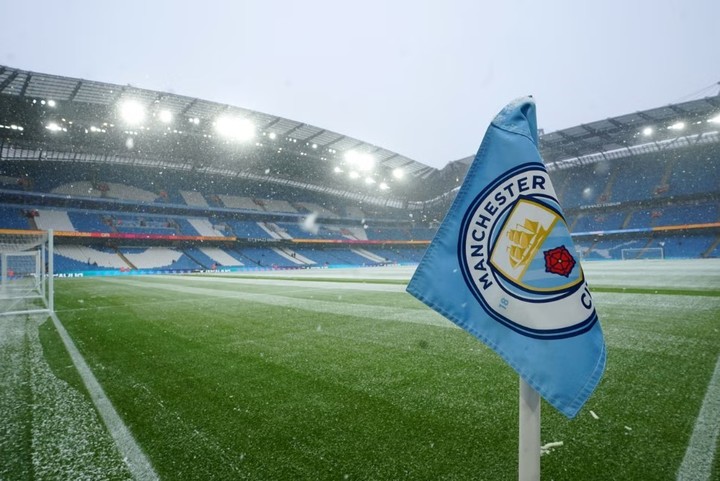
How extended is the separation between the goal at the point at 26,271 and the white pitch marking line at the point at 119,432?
5.99m

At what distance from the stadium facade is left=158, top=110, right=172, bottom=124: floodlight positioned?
9.5 inches

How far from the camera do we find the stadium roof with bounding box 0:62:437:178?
24625 millimetres

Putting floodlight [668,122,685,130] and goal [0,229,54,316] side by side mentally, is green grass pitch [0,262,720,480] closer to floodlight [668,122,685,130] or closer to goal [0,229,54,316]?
goal [0,229,54,316]

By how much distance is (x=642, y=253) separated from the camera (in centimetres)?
4141

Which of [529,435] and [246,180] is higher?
[246,180]

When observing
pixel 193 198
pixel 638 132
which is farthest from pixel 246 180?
pixel 638 132

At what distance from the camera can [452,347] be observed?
4.47m

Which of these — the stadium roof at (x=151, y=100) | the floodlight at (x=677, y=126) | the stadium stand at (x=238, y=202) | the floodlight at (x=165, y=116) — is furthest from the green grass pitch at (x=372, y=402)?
the stadium stand at (x=238, y=202)

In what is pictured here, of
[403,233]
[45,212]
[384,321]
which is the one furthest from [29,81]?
[403,233]

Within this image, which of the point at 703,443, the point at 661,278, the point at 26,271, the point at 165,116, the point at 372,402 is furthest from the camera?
the point at 165,116

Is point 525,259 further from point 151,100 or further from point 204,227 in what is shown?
point 204,227

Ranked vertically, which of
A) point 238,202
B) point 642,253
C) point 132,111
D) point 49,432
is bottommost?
point 642,253

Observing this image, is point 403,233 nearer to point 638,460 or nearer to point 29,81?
point 29,81

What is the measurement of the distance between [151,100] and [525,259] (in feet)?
111
